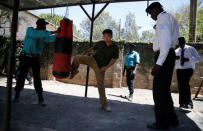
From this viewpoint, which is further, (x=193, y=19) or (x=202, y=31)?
(x=202, y=31)

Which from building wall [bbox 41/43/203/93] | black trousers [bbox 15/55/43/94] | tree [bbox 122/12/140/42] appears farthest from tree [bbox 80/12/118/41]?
black trousers [bbox 15/55/43/94]

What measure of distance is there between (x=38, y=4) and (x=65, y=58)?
306cm

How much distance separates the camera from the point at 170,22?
259cm

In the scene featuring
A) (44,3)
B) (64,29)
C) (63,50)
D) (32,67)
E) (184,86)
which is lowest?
(184,86)

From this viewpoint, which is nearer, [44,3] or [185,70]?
[185,70]

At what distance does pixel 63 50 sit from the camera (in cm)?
343

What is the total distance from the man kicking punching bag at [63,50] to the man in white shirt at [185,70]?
2936mm

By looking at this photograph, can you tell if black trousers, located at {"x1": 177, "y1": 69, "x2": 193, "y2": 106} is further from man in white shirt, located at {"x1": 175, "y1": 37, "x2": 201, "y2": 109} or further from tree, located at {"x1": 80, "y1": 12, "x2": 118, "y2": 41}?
tree, located at {"x1": 80, "y1": 12, "x2": 118, "y2": 41}

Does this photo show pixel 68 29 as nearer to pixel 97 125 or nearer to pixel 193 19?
pixel 97 125

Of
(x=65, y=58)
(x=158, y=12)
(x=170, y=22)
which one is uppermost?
(x=158, y=12)

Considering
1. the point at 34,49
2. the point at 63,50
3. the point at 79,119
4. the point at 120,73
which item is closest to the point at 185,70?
the point at 79,119

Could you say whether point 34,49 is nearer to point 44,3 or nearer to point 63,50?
point 63,50

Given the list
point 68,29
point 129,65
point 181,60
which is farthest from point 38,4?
point 181,60

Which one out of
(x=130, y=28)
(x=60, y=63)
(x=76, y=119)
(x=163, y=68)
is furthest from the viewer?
(x=130, y=28)
